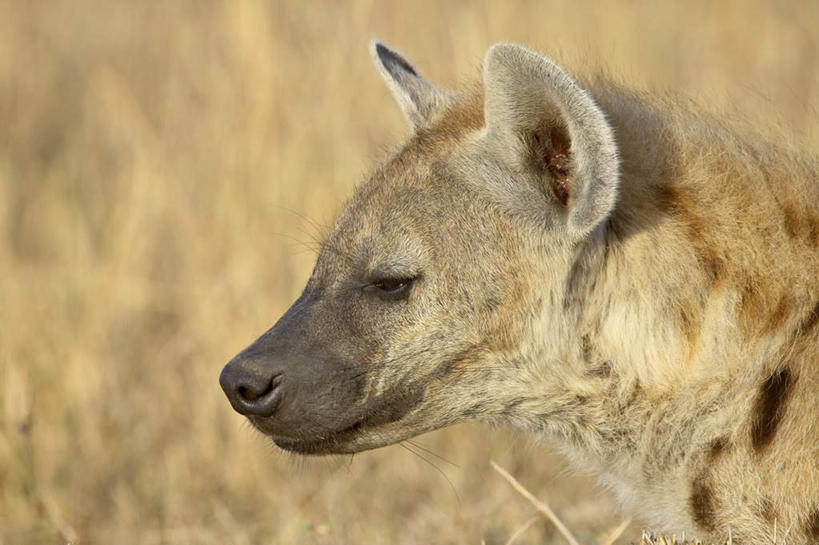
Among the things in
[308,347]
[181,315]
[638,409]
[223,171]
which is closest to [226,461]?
[181,315]

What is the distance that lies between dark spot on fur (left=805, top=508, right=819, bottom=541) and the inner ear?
29.8 inches

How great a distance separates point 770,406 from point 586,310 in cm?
40

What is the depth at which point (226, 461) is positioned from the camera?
→ 4.02 meters

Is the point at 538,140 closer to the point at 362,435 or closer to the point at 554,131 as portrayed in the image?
the point at 554,131

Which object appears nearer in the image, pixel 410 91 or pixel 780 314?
pixel 780 314

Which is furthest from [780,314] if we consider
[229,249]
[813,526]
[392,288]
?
[229,249]

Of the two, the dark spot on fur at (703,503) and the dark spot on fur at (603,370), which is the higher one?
the dark spot on fur at (603,370)

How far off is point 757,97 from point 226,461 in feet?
7.36

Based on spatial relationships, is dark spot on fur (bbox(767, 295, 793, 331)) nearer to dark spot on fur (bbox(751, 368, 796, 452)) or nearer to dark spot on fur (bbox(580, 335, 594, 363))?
dark spot on fur (bbox(751, 368, 796, 452))

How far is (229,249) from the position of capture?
4.51 meters

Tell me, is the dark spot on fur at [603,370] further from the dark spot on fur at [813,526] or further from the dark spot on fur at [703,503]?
the dark spot on fur at [813,526]

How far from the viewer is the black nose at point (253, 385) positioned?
2232 mm

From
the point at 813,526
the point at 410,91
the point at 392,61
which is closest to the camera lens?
the point at 813,526

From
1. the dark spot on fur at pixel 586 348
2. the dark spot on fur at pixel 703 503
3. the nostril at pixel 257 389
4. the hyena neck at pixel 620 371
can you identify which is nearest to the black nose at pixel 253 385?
the nostril at pixel 257 389
